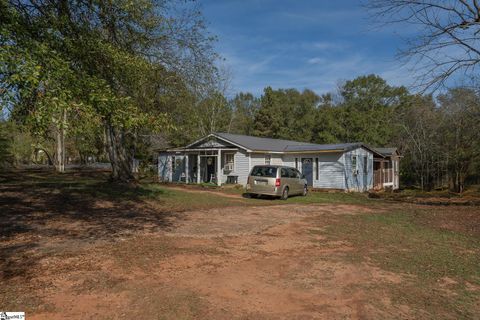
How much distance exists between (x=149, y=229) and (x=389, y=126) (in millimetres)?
38738

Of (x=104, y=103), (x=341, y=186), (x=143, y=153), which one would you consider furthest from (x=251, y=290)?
(x=143, y=153)

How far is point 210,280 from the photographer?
5.29 m

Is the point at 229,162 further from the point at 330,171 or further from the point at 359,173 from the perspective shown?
the point at 359,173

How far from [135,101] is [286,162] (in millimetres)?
15524

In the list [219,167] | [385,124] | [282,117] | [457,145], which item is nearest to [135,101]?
[219,167]

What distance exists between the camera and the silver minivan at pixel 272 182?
1745cm

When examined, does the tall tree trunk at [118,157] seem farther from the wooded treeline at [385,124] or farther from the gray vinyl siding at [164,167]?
the gray vinyl siding at [164,167]

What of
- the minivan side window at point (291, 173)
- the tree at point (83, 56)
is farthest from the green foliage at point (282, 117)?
the tree at point (83, 56)

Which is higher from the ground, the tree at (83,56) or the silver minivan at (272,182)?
the tree at (83,56)

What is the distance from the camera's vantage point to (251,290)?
195 inches

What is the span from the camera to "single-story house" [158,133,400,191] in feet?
79.5

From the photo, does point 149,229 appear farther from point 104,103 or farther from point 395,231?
point 395,231

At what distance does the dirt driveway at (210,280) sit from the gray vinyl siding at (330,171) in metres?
16.1

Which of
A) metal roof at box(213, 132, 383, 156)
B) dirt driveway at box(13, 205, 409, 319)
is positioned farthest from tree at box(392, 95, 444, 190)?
dirt driveway at box(13, 205, 409, 319)
